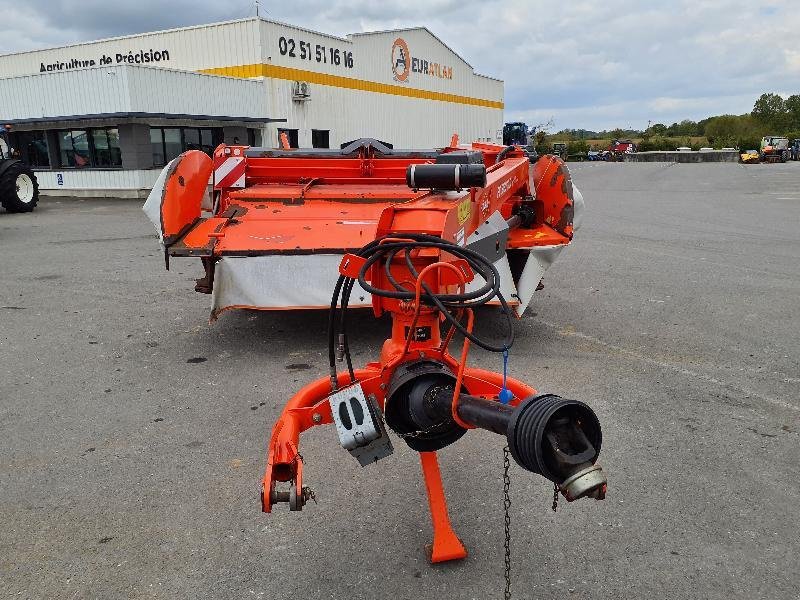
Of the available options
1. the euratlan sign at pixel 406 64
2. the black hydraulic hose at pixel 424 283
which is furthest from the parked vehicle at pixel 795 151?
the black hydraulic hose at pixel 424 283

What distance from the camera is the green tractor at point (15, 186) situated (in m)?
15.8

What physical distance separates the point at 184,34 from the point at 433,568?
81.4 feet

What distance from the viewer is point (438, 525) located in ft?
8.79

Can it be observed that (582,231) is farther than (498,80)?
No

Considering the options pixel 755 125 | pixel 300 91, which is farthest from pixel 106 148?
pixel 755 125

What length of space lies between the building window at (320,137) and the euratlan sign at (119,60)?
232 inches

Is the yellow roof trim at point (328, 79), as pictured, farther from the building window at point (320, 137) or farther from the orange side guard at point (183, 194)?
the orange side guard at point (183, 194)

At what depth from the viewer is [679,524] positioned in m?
2.89

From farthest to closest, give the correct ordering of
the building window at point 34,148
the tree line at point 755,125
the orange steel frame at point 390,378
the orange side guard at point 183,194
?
the tree line at point 755,125, the building window at point 34,148, the orange side guard at point 183,194, the orange steel frame at point 390,378

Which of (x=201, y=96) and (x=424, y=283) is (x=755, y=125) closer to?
(x=201, y=96)

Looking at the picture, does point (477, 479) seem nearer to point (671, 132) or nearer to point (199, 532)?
point (199, 532)

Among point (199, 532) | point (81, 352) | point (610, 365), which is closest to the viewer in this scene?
point (199, 532)

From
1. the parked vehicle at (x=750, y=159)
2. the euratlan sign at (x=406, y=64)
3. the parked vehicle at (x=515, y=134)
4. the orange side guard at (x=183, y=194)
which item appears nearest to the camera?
the orange side guard at (x=183, y=194)

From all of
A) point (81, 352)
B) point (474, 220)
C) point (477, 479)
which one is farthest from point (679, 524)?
point (81, 352)
